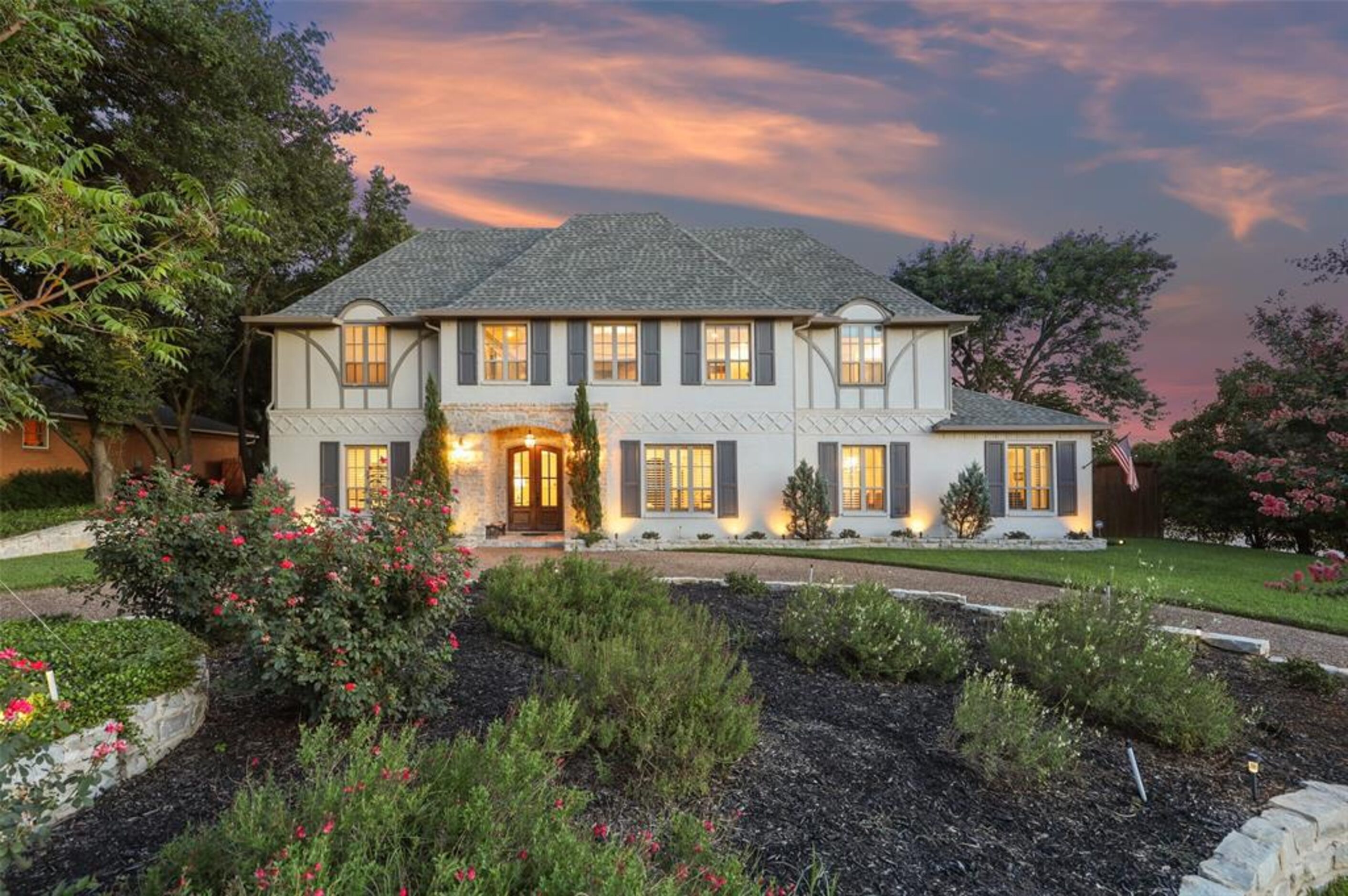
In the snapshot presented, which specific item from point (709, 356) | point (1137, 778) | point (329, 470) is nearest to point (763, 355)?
point (709, 356)

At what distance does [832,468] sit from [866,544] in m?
1.76

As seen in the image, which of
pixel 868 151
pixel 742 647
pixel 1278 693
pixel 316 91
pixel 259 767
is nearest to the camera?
pixel 259 767

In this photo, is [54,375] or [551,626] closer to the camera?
[551,626]

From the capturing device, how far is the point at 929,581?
903 cm

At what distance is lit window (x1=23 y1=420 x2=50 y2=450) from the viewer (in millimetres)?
16656

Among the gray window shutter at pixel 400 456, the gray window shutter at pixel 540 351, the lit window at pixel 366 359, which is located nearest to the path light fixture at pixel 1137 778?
the gray window shutter at pixel 540 351

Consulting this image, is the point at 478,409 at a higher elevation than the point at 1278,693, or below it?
higher

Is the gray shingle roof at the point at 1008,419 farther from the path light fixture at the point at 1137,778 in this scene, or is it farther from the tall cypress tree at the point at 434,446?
the path light fixture at the point at 1137,778

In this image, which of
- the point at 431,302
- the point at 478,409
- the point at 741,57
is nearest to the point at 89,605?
the point at 478,409

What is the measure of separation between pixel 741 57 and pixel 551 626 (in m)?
9.29

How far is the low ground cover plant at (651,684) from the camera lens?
3084mm

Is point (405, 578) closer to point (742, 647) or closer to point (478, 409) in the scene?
point (742, 647)

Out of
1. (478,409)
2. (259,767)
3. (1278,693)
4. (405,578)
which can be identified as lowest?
(1278,693)

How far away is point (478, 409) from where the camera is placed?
13.2 meters
